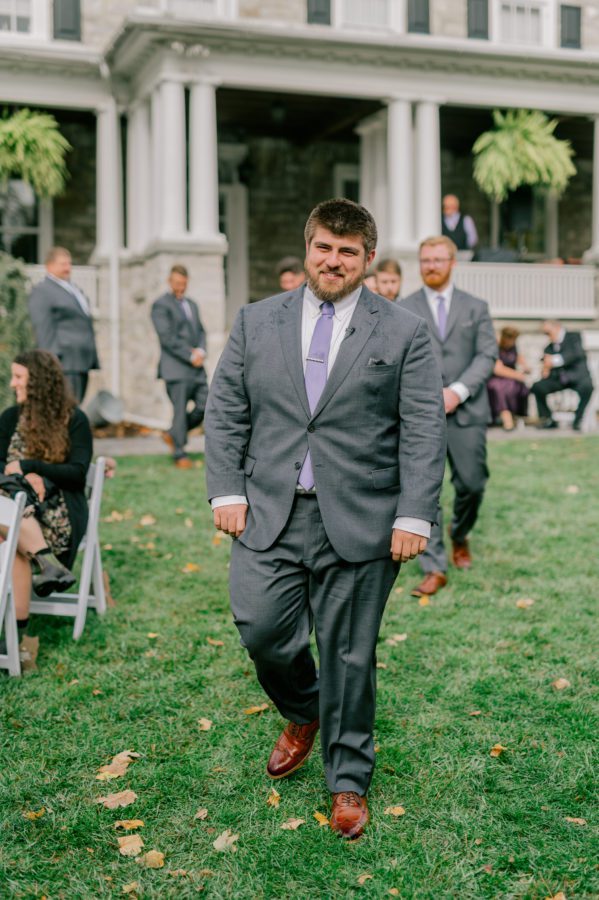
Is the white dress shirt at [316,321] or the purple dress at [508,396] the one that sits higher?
the white dress shirt at [316,321]

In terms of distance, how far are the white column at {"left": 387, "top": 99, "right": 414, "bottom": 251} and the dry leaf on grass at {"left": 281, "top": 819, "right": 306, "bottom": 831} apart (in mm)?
13303

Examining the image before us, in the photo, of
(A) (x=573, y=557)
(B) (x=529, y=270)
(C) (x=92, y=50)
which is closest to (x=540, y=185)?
(B) (x=529, y=270)

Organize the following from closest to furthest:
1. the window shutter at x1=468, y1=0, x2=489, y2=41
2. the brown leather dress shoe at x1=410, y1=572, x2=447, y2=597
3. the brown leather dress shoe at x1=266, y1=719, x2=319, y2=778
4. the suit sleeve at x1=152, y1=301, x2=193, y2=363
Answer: the brown leather dress shoe at x1=266, y1=719, x2=319, y2=778 < the brown leather dress shoe at x1=410, y1=572, x2=447, y2=597 < the suit sleeve at x1=152, y1=301, x2=193, y2=363 < the window shutter at x1=468, y1=0, x2=489, y2=41

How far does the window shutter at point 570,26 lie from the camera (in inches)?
749

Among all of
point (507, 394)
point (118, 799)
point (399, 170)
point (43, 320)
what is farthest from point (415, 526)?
point (399, 170)

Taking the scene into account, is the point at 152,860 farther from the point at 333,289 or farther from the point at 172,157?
the point at 172,157

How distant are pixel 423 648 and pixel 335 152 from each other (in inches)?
643

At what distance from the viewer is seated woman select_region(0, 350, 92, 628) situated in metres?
5.66

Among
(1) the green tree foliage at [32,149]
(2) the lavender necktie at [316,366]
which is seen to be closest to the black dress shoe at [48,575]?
(2) the lavender necktie at [316,366]

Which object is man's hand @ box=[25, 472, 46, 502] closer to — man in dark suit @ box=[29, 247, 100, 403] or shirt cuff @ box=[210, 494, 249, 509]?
shirt cuff @ box=[210, 494, 249, 509]

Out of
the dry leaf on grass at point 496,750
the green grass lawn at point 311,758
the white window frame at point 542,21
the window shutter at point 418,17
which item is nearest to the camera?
the green grass lawn at point 311,758

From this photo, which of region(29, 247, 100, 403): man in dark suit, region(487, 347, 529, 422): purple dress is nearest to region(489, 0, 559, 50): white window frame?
region(487, 347, 529, 422): purple dress

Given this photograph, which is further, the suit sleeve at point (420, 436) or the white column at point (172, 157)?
the white column at point (172, 157)

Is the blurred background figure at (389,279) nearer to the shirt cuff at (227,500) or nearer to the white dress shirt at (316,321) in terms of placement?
the white dress shirt at (316,321)
